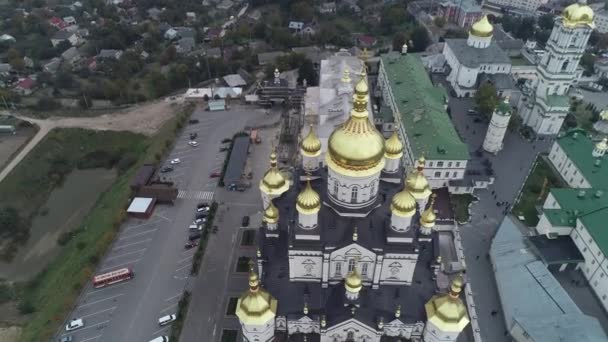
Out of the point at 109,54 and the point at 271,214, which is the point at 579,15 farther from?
the point at 109,54

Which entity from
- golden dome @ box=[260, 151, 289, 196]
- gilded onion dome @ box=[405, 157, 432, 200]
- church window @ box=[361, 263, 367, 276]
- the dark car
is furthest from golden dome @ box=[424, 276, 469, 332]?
the dark car

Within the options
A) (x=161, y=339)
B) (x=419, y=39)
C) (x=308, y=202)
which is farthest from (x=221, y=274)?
(x=419, y=39)

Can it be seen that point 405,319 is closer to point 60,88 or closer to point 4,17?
point 60,88

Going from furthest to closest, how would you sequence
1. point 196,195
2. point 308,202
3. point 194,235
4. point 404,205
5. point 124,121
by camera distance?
1. point 124,121
2. point 196,195
3. point 194,235
4. point 308,202
5. point 404,205

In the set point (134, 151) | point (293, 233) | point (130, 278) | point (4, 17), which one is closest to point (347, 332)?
point (293, 233)

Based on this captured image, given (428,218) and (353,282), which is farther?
(428,218)

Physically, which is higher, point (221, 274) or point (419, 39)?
point (419, 39)
